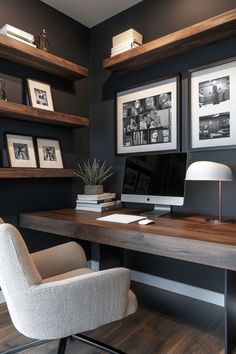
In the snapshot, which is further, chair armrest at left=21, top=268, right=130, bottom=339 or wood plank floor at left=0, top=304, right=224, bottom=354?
wood plank floor at left=0, top=304, right=224, bottom=354

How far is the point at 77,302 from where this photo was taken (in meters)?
1.11

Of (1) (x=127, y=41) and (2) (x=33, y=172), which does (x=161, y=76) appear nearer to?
(1) (x=127, y=41)

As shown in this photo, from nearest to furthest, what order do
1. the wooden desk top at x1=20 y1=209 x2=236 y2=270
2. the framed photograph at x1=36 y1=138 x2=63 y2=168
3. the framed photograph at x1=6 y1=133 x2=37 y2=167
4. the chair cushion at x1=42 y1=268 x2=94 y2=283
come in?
the wooden desk top at x1=20 y1=209 x2=236 y2=270
the chair cushion at x1=42 y1=268 x2=94 y2=283
the framed photograph at x1=6 y1=133 x2=37 y2=167
the framed photograph at x1=36 y1=138 x2=63 y2=168

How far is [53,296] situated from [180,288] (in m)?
1.44

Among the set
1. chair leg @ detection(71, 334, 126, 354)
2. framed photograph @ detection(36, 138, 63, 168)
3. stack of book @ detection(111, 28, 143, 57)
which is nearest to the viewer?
chair leg @ detection(71, 334, 126, 354)

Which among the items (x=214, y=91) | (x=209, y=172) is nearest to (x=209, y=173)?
(x=209, y=172)

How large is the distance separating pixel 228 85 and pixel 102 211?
4.41 ft

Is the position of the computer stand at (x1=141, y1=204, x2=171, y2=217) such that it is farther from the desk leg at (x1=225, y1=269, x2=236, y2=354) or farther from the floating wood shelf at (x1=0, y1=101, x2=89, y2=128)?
the floating wood shelf at (x1=0, y1=101, x2=89, y2=128)

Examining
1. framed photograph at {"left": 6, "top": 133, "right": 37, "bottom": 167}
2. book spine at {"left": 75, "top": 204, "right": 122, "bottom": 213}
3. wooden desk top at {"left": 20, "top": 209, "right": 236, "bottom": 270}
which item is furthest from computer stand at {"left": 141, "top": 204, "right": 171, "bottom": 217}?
framed photograph at {"left": 6, "top": 133, "right": 37, "bottom": 167}

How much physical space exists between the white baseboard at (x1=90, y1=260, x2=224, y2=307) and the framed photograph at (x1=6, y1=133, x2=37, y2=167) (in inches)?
54.8

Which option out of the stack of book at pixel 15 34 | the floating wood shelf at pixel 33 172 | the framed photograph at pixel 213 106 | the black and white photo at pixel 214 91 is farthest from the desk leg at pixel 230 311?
the stack of book at pixel 15 34

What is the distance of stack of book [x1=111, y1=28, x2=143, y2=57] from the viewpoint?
223 centimetres

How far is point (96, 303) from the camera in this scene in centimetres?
113

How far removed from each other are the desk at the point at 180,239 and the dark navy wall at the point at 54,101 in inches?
21.5
